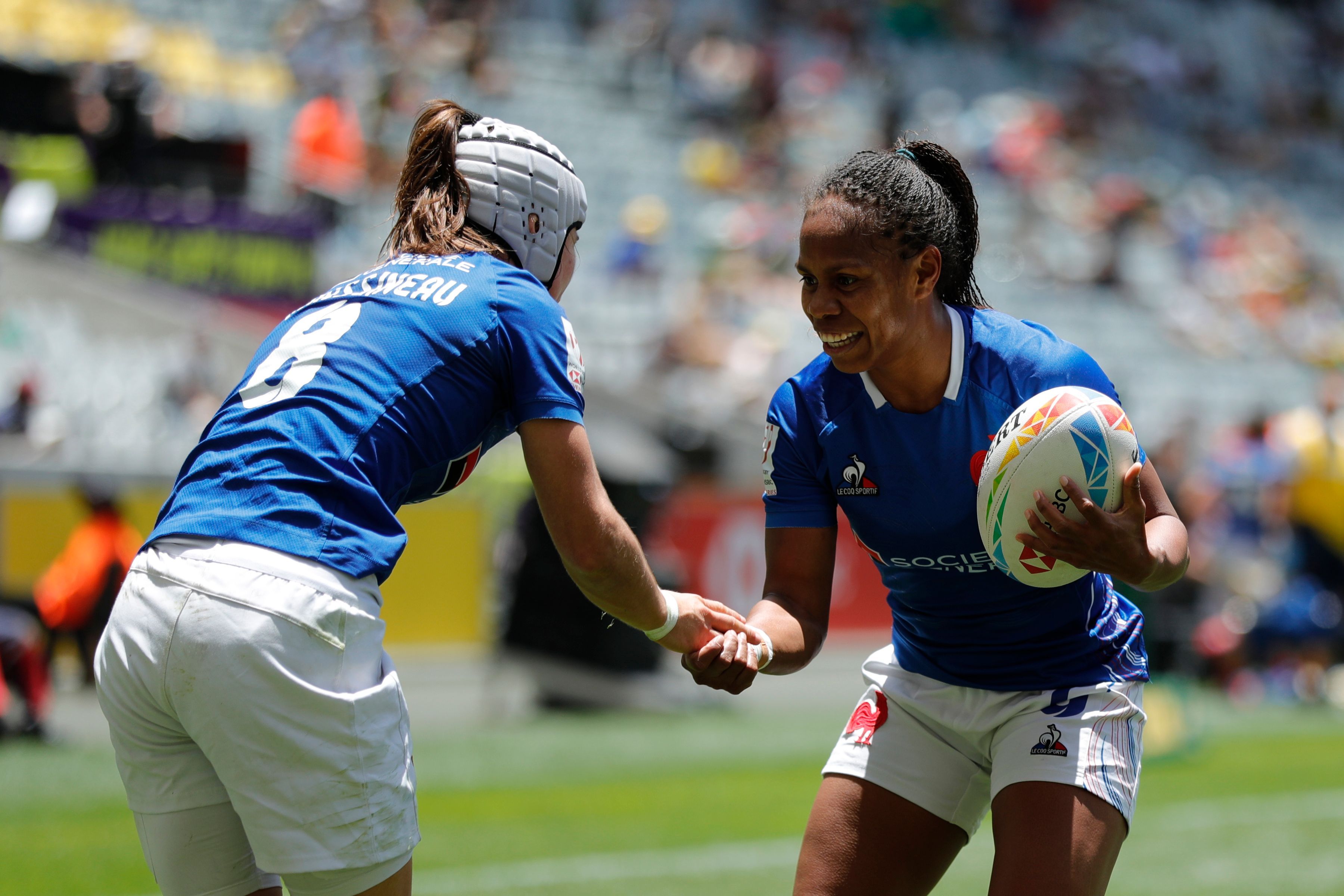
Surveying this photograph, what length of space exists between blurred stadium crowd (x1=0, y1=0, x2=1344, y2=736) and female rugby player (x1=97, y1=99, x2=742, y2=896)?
156 inches

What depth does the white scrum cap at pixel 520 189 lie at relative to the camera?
123 inches

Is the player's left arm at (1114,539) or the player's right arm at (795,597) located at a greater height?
the player's left arm at (1114,539)

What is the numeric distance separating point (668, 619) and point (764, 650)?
356mm

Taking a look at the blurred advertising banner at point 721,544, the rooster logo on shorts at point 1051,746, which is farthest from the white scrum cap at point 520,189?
the blurred advertising banner at point 721,544

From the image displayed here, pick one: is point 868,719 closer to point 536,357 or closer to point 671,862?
point 536,357

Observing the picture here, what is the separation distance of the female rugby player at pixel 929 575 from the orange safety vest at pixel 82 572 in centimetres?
663

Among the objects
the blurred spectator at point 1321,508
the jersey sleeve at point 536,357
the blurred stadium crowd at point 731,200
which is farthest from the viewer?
the blurred spectator at point 1321,508

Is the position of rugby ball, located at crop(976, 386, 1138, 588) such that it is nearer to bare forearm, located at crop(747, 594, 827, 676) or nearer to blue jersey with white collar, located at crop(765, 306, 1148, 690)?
blue jersey with white collar, located at crop(765, 306, 1148, 690)

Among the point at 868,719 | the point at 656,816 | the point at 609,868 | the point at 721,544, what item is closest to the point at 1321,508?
the point at 721,544

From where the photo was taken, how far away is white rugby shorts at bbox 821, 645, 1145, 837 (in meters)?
3.29

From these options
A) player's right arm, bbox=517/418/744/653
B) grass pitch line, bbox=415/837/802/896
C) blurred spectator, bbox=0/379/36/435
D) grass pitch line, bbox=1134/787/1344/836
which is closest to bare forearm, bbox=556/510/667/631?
player's right arm, bbox=517/418/744/653

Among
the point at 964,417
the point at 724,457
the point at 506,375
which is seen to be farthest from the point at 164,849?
the point at 724,457

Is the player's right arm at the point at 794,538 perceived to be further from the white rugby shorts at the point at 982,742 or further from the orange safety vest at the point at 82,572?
the orange safety vest at the point at 82,572

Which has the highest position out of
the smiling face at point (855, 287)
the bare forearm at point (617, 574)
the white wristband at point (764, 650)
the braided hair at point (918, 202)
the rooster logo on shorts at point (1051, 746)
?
the braided hair at point (918, 202)
